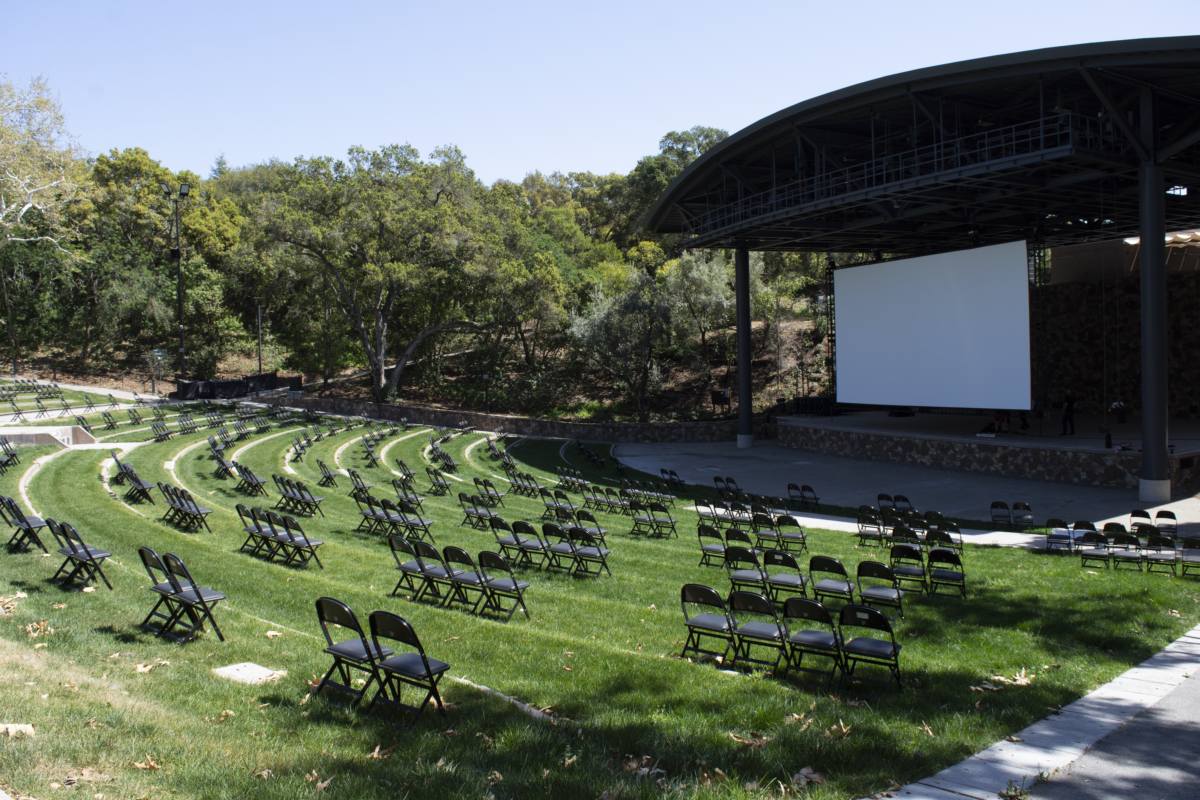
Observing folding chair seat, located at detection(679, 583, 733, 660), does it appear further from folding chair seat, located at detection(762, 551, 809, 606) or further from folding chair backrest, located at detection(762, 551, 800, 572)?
folding chair backrest, located at detection(762, 551, 800, 572)

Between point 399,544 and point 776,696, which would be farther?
point 399,544

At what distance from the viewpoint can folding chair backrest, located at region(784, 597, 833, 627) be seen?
19.8 feet

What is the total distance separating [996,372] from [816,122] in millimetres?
9975

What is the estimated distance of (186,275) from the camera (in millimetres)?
47500

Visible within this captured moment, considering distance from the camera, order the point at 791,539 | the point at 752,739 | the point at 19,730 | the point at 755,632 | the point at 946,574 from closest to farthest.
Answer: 1. the point at 19,730
2. the point at 752,739
3. the point at 755,632
4. the point at 946,574
5. the point at 791,539

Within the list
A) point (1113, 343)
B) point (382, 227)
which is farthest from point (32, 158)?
point (1113, 343)

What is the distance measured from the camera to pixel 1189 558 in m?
11.7

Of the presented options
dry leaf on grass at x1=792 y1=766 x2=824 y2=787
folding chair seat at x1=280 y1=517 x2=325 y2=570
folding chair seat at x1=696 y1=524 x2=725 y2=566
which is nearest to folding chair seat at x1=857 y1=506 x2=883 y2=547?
folding chair seat at x1=696 y1=524 x2=725 y2=566

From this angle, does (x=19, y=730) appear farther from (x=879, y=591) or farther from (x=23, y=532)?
(x=879, y=591)

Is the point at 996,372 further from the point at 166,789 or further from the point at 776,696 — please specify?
the point at 166,789

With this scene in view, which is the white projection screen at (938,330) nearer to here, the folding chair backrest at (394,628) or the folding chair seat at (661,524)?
the folding chair seat at (661,524)

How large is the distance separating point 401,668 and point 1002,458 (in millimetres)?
22489

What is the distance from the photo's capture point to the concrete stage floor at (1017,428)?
2261 centimetres

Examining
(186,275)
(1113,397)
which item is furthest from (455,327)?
(1113,397)
